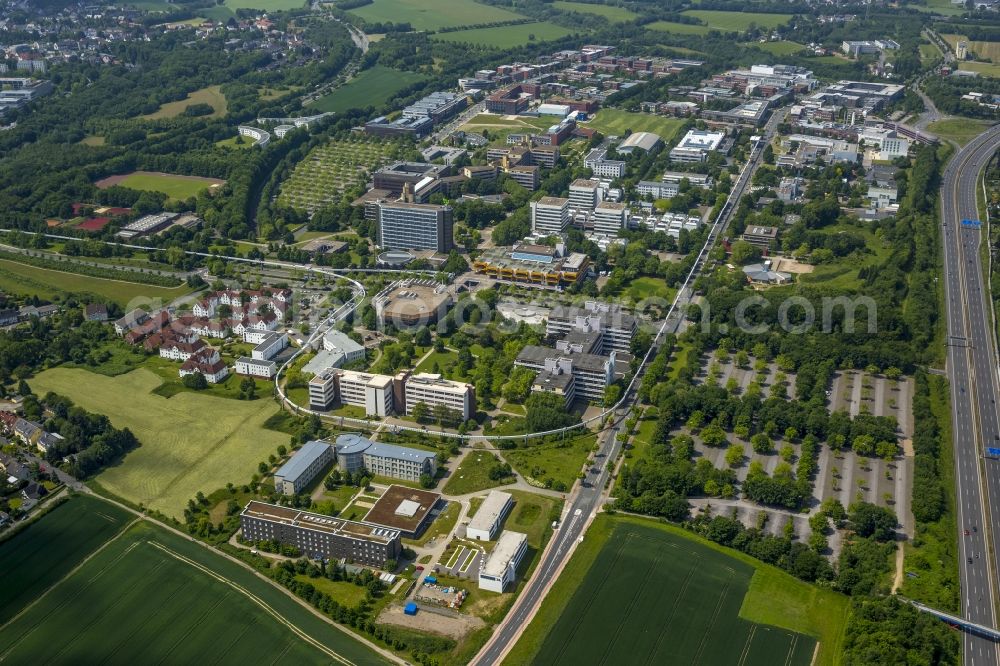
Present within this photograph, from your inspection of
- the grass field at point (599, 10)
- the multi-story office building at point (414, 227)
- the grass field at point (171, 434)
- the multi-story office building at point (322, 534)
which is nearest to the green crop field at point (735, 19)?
the grass field at point (599, 10)

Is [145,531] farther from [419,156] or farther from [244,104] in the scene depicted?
[244,104]

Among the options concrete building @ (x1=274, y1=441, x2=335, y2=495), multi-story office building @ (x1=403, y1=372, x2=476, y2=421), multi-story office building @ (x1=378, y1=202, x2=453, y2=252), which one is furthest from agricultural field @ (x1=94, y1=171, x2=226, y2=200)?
concrete building @ (x1=274, y1=441, x2=335, y2=495)

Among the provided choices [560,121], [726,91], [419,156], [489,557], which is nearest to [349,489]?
[489,557]

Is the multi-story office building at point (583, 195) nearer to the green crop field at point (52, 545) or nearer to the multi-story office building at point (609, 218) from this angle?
the multi-story office building at point (609, 218)

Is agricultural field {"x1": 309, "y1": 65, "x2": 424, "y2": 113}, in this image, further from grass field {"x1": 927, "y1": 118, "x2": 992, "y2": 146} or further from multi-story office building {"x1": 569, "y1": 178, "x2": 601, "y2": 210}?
grass field {"x1": 927, "y1": 118, "x2": 992, "y2": 146}

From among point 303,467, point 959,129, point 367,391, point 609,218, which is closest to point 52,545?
point 303,467

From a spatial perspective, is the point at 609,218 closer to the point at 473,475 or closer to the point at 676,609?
the point at 473,475
